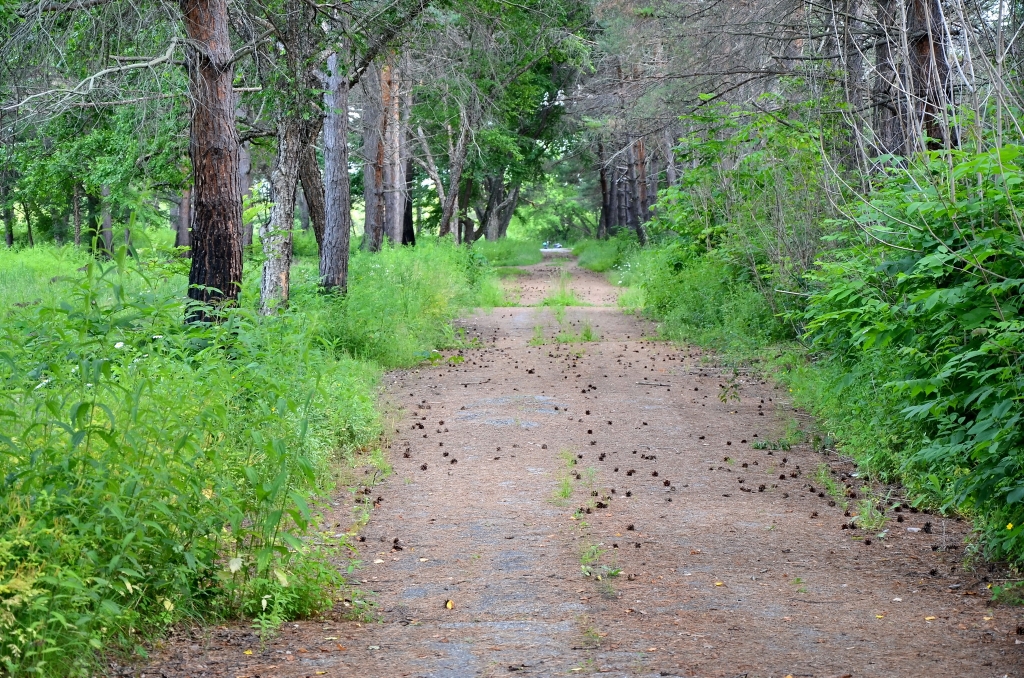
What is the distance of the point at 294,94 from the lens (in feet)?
37.2

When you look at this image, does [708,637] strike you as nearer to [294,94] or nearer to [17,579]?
[17,579]

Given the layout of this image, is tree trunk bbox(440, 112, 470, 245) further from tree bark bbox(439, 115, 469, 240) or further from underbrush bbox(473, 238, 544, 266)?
underbrush bbox(473, 238, 544, 266)

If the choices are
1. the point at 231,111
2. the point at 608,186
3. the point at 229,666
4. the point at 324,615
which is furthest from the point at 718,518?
the point at 608,186

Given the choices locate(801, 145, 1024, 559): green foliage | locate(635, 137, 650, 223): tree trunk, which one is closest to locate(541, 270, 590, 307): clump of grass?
locate(635, 137, 650, 223): tree trunk

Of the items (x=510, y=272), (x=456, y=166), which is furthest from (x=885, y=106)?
(x=510, y=272)

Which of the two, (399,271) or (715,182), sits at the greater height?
(715,182)

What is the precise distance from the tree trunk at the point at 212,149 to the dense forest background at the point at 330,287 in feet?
0.09

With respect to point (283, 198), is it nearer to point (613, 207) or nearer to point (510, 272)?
point (510, 272)

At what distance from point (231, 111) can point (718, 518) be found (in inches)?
228

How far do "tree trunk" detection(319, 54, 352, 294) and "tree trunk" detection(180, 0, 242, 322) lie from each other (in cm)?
582

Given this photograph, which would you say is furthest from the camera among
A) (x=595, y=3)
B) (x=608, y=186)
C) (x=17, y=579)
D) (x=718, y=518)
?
(x=608, y=186)

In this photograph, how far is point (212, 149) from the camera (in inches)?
354

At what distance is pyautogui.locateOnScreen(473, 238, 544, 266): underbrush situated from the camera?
3972cm

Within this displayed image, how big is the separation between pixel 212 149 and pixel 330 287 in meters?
6.05
